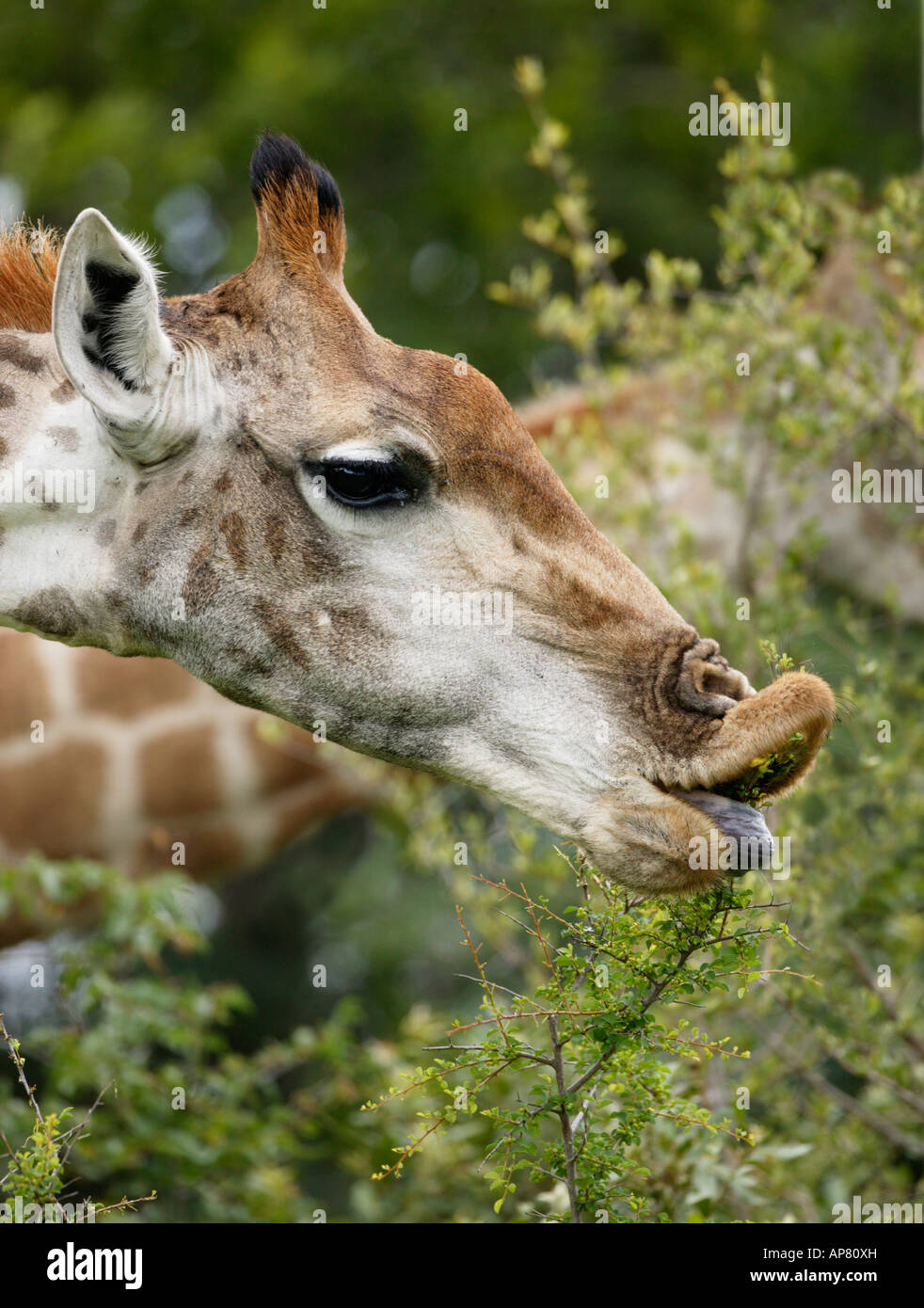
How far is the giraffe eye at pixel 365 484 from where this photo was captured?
3.17 meters

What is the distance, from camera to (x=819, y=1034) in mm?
4188

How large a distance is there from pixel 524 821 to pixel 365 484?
2.21 m

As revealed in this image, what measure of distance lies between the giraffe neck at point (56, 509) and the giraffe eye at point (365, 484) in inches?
21.2

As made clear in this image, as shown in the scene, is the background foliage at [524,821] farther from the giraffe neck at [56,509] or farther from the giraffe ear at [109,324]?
the giraffe ear at [109,324]

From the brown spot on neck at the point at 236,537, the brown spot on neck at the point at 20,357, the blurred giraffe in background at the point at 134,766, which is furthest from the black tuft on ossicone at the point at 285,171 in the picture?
the blurred giraffe in background at the point at 134,766

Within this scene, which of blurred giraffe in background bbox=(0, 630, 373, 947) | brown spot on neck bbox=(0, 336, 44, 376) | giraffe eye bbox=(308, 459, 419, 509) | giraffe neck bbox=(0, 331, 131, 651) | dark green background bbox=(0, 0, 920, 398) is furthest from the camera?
dark green background bbox=(0, 0, 920, 398)

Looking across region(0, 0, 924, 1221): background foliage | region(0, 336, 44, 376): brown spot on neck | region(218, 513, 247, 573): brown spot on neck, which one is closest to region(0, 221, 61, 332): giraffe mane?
region(0, 336, 44, 376): brown spot on neck

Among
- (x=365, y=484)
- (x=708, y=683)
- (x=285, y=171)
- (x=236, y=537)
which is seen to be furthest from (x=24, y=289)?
Result: (x=708, y=683)

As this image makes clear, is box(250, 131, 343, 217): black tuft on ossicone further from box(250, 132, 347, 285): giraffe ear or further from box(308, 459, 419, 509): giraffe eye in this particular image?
box(308, 459, 419, 509): giraffe eye

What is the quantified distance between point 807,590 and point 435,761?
123 inches

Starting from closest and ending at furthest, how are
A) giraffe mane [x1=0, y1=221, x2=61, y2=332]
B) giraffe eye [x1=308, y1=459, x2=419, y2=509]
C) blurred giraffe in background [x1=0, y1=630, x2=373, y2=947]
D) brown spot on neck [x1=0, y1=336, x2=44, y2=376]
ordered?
giraffe eye [x1=308, y1=459, x2=419, y2=509]
brown spot on neck [x1=0, y1=336, x2=44, y2=376]
giraffe mane [x1=0, y1=221, x2=61, y2=332]
blurred giraffe in background [x1=0, y1=630, x2=373, y2=947]

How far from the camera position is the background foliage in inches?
139

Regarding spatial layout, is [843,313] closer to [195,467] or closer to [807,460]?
[807,460]

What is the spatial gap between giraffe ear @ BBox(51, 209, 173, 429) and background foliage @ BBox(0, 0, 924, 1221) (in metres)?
1.46
